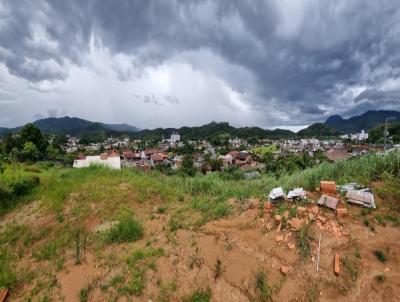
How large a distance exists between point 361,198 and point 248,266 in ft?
9.08

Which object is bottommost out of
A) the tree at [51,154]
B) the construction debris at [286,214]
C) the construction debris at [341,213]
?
the tree at [51,154]

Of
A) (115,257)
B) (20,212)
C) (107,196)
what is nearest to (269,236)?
(115,257)

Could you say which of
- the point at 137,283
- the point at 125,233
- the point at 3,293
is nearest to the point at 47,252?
the point at 3,293

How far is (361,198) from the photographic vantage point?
15.2ft

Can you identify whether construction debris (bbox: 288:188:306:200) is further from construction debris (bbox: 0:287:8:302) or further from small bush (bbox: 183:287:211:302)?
construction debris (bbox: 0:287:8:302)

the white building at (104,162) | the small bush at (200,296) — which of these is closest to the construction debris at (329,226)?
the small bush at (200,296)

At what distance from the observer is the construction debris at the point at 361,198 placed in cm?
454

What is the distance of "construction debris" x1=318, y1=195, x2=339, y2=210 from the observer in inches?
179

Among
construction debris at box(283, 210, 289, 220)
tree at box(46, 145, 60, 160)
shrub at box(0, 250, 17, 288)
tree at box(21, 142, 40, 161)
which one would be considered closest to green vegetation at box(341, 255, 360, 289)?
construction debris at box(283, 210, 289, 220)

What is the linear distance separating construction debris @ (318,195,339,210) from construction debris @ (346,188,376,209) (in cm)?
41

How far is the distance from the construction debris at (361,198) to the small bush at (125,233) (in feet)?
14.6

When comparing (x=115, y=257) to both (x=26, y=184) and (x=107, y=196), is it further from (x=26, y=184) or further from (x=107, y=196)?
(x=26, y=184)

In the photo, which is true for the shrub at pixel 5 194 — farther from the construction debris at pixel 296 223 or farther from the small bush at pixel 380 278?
the small bush at pixel 380 278

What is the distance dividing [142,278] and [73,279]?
1161 millimetres
